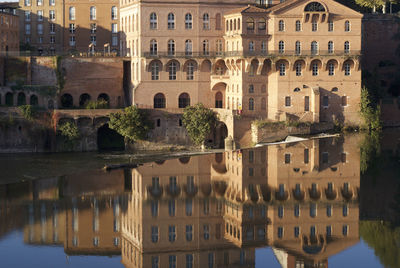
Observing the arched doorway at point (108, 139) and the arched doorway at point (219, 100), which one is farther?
the arched doorway at point (219, 100)

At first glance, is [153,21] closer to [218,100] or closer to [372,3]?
[218,100]

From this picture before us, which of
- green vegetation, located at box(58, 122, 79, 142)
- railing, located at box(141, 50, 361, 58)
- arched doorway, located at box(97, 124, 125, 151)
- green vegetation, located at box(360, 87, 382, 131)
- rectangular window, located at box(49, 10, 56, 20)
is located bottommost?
arched doorway, located at box(97, 124, 125, 151)

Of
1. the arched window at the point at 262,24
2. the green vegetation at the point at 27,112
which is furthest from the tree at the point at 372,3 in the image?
the green vegetation at the point at 27,112

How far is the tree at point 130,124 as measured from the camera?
240 ft

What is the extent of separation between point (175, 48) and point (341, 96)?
41.3ft

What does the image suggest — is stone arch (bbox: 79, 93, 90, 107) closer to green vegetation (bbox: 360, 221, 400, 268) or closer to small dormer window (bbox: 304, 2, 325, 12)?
small dormer window (bbox: 304, 2, 325, 12)

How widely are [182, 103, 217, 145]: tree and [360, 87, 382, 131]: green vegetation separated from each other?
10912 mm

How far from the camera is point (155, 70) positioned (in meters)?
75.9

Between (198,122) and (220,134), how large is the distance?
8.55ft

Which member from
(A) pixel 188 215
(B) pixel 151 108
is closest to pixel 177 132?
(B) pixel 151 108

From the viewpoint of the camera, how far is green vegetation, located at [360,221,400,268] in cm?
4481

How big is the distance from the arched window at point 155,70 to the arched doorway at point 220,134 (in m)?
5.81

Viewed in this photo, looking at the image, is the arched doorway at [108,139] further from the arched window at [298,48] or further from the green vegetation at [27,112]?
the arched window at [298,48]

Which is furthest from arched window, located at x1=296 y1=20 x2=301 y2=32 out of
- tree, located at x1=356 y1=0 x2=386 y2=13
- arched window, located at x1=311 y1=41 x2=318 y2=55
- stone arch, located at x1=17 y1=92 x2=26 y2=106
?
stone arch, located at x1=17 y1=92 x2=26 y2=106
